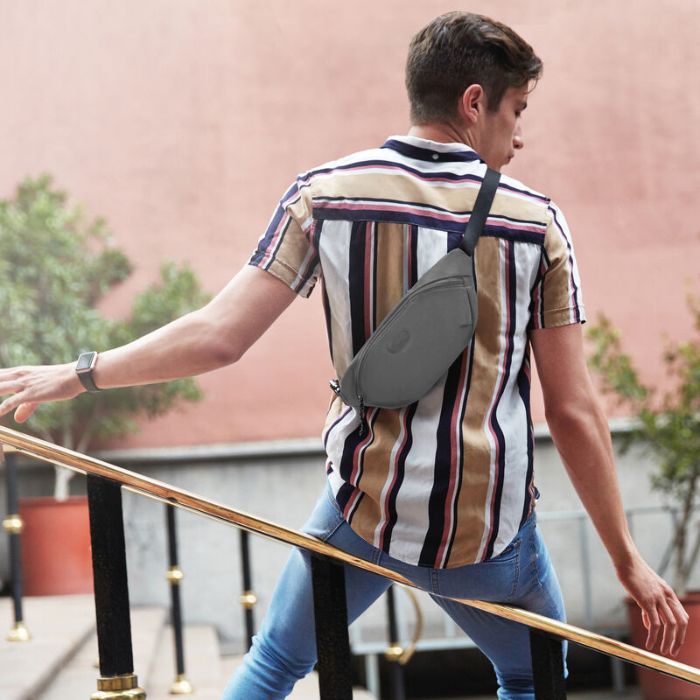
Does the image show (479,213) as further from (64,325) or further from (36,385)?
(64,325)

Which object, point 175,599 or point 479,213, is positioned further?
point 175,599

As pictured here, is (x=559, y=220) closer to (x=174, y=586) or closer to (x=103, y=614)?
(x=103, y=614)

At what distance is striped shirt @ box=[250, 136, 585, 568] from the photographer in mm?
1445

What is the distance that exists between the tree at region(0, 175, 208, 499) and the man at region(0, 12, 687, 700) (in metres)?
4.88

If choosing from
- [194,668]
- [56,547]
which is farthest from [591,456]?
[56,547]

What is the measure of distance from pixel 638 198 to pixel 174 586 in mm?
4917

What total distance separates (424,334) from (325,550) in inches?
12.3

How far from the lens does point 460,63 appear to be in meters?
1.49

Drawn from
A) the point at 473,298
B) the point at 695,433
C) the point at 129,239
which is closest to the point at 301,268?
the point at 473,298

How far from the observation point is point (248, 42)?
7324mm

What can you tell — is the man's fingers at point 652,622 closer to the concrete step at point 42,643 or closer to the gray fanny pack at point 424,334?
the gray fanny pack at point 424,334

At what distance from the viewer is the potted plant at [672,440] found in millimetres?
5953

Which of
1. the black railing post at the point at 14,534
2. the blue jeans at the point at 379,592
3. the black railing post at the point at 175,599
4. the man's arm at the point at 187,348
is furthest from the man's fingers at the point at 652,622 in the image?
the black railing post at the point at 14,534

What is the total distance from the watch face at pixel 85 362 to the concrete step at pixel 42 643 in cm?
175
